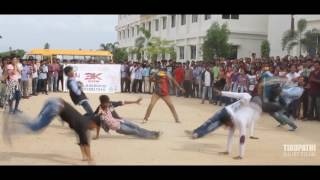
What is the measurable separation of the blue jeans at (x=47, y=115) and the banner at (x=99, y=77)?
15.9 meters

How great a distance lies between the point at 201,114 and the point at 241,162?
23.4 ft

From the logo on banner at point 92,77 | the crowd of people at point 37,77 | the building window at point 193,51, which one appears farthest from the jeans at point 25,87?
the building window at point 193,51

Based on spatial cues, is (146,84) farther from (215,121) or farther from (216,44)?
(215,121)

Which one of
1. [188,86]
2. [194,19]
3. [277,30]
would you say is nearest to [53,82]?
[188,86]

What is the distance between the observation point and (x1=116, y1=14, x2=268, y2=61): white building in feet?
122

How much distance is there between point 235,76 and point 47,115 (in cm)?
1059

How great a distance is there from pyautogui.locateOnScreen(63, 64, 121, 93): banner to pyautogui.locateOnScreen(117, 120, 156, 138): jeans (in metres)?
14.0

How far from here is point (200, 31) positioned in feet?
127

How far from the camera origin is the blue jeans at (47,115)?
8.03 metres

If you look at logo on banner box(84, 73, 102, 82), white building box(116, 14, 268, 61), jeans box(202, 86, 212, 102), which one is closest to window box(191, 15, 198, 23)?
white building box(116, 14, 268, 61)

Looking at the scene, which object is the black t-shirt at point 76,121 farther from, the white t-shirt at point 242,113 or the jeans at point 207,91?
the jeans at point 207,91

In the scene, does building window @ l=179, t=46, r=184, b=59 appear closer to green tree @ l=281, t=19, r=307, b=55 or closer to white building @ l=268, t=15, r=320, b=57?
white building @ l=268, t=15, r=320, b=57
